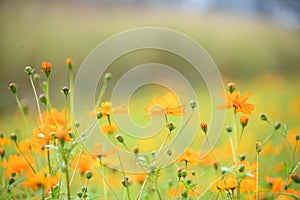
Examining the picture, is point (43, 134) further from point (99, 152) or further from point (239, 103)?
point (239, 103)

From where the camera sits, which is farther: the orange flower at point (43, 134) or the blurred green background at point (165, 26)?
the blurred green background at point (165, 26)

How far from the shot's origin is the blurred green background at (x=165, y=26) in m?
3.56

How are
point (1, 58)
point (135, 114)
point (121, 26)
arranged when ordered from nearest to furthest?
point (135, 114) < point (1, 58) < point (121, 26)

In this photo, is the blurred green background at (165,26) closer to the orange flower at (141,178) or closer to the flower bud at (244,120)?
the orange flower at (141,178)

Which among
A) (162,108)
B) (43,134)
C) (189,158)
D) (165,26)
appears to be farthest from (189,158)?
(165,26)

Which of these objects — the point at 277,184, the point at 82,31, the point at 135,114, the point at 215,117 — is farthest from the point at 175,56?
the point at 277,184

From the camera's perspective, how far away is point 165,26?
12.8 ft

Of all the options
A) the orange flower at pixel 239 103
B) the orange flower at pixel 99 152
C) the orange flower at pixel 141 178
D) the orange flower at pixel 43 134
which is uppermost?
the orange flower at pixel 239 103

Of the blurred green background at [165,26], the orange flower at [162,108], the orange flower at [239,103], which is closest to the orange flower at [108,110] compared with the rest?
the orange flower at [162,108]

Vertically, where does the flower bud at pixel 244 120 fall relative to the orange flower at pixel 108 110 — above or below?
below

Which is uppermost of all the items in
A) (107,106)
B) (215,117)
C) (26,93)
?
(26,93)

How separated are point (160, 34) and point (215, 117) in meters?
1.75

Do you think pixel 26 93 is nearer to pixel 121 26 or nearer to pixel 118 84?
pixel 118 84

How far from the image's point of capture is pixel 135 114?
2.83 m
